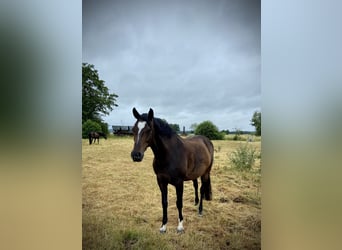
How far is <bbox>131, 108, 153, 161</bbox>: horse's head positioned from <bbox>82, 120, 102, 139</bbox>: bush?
24 cm

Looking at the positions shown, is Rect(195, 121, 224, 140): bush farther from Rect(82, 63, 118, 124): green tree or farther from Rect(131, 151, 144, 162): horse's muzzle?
Rect(82, 63, 118, 124): green tree

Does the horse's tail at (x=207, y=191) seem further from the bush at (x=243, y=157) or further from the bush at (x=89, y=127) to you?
the bush at (x=89, y=127)

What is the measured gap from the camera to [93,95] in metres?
1.58

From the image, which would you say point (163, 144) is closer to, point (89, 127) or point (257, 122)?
point (89, 127)

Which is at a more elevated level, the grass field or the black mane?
the black mane

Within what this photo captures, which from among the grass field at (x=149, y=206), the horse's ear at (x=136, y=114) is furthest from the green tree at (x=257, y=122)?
the horse's ear at (x=136, y=114)

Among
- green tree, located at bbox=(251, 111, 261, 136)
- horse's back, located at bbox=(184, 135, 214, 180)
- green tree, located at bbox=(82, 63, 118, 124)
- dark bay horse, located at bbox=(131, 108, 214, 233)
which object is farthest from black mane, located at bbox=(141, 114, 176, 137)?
green tree, located at bbox=(251, 111, 261, 136)

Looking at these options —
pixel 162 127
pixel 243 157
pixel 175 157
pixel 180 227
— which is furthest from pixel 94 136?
pixel 243 157

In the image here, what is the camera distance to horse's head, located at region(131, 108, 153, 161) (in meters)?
1.57

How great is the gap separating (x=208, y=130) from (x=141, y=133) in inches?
17.2
